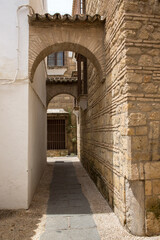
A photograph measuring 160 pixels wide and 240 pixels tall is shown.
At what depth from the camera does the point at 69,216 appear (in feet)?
11.8

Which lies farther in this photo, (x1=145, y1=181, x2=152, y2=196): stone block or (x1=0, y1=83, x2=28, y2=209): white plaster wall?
(x1=0, y1=83, x2=28, y2=209): white plaster wall

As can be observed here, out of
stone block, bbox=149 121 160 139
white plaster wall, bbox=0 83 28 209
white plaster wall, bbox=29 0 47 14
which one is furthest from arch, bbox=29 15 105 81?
stone block, bbox=149 121 160 139

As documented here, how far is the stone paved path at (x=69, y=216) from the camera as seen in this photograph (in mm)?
2961

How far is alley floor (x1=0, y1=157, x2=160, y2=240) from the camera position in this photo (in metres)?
2.96

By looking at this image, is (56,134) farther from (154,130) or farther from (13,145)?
(154,130)

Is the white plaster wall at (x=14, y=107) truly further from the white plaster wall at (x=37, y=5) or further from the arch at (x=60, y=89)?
the arch at (x=60, y=89)

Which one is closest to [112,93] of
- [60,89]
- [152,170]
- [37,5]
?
[152,170]

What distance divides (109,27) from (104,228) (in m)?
3.38

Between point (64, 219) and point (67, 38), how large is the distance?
11.0ft

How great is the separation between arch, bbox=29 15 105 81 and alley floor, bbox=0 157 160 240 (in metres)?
2.49

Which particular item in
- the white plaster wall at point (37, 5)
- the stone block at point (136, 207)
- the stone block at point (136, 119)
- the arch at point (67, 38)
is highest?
the white plaster wall at point (37, 5)

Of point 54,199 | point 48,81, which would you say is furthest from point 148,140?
point 48,81

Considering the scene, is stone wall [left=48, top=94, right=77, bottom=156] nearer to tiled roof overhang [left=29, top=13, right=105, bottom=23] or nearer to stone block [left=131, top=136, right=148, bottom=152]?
tiled roof overhang [left=29, top=13, right=105, bottom=23]

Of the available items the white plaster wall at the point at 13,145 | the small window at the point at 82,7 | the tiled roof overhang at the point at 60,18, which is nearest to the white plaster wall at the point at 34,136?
the white plaster wall at the point at 13,145
